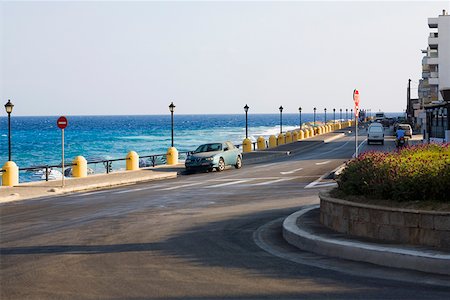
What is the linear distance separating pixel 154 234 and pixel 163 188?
472 inches

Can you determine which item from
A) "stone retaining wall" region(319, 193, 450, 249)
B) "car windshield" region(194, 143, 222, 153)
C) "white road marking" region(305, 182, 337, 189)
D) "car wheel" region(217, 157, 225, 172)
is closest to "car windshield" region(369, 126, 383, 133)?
"car windshield" region(194, 143, 222, 153)

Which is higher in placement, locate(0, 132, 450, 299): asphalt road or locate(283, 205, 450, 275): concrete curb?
locate(283, 205, 450, 275): concrete curb

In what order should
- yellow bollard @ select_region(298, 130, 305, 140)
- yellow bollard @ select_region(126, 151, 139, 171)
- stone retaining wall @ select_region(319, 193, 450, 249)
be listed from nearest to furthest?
stone retaining wall @ select_region(319, 193, 450, 249)
yellow bollard @ select_region(126, 151, 139, 171)
yellow bollard @ select_region(298, 130, 305, 140)

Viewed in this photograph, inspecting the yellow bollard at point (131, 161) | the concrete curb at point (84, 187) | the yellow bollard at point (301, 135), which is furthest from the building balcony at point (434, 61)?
the concrete curb at point (84, 187)

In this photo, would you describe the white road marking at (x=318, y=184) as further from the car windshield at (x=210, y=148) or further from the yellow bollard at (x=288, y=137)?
the yellow bollard at (x=288, y=137)

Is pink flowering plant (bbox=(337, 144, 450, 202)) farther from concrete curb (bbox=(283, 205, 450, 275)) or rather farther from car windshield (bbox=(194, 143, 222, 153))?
car windshield (bbox=(194, 143, 222, 153))

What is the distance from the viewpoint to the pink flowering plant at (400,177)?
11.8 metres

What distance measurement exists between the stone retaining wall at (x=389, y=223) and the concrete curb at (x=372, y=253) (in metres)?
0.54

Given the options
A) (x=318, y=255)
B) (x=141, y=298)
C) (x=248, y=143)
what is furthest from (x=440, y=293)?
(x=248, y=143)

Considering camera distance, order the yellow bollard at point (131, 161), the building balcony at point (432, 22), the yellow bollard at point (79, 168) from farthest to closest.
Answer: the building balcony at point (432, 22) < the yellow bollard at point (131, 161) < the yellow bollard at point (79, 168)

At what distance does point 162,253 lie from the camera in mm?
11992

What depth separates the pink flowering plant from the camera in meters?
11.8

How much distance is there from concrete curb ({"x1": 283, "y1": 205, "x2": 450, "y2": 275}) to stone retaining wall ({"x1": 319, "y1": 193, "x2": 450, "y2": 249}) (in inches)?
21.3

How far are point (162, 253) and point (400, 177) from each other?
15.0 feet
